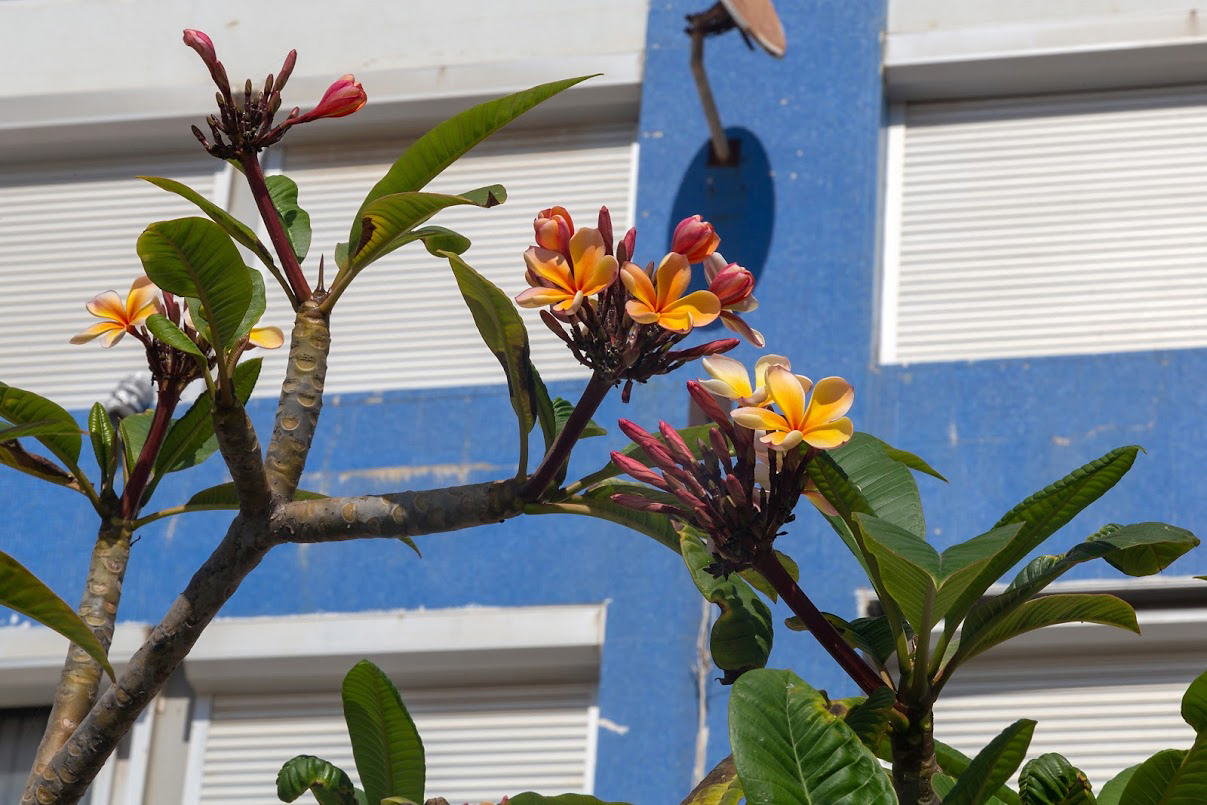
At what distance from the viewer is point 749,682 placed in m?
2.42

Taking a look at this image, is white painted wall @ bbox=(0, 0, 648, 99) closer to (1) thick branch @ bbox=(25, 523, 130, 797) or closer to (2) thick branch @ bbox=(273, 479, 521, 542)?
(1) thick branch @ bbox=(25, 523, 130, 797)

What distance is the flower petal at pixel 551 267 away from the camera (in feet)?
8.60

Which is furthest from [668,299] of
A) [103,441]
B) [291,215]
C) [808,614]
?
[103,441]

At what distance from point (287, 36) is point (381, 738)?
615 cm

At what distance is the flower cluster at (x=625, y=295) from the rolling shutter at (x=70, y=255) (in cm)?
566

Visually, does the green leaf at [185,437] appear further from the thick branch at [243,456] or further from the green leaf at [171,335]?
the thick branch at [243,456]

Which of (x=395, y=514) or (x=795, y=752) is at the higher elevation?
(x=395, y=514)

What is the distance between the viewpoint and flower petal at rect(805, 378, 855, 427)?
2.46 metres

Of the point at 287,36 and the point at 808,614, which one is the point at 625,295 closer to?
the point at 808,614

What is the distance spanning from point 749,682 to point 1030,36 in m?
5.88

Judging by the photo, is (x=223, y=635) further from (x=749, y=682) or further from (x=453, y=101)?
(x=749, y=682)

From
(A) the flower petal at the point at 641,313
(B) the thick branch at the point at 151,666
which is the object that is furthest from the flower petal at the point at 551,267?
(B) the thick branch at the point at 151,666

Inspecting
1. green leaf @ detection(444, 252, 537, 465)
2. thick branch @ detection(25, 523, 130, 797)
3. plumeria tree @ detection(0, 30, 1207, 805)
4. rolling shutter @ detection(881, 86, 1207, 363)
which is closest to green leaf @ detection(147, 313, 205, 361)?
plumeria tree @ detection(0, 30, 1207, 805)

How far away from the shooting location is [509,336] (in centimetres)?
291
